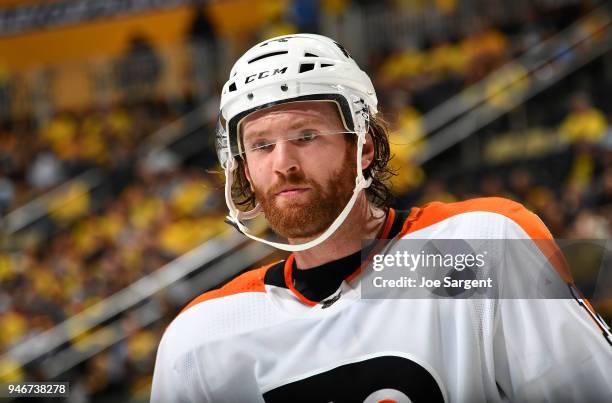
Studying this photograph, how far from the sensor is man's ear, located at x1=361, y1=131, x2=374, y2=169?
2357mm

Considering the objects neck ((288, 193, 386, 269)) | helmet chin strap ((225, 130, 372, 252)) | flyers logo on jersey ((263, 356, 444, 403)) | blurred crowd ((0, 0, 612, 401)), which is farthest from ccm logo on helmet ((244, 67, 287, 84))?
blurred crowd ((0, 0, 612, 401))

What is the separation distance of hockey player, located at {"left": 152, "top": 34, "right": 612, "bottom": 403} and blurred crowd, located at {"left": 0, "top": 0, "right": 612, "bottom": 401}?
3.32 metres

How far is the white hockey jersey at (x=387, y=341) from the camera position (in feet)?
6.47

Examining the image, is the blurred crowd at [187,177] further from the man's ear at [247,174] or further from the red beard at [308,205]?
the red beard at [308,205]

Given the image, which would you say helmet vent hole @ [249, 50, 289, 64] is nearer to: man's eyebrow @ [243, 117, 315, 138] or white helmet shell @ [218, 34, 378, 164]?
white helmet shell @ [218, 34, 378, 164]

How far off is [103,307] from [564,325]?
606cm

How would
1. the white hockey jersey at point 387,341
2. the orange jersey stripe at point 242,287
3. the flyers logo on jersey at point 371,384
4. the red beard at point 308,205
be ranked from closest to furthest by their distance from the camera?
1. the white hockey jersey at point 387,341
2. the flyers logo on jersey at point 371,384
3. the red beard at point 308,205
4. the orange jersey stripe at point 242,287

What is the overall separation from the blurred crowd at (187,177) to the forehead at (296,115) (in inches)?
133

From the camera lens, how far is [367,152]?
2387 millimetres

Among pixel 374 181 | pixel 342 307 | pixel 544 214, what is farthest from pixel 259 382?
pixel 544 214

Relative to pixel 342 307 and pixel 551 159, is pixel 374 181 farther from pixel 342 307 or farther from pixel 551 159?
pixel 551 159

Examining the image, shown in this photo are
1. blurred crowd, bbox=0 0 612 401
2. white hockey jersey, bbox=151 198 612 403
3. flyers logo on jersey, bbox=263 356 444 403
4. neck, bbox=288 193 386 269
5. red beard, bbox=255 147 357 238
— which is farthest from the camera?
blurred crowd, bbox=0 0 612 401

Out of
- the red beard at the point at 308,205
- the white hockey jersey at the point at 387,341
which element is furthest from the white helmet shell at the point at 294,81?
the white hockey jersey at the point at 387,341

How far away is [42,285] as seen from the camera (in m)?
8.84
